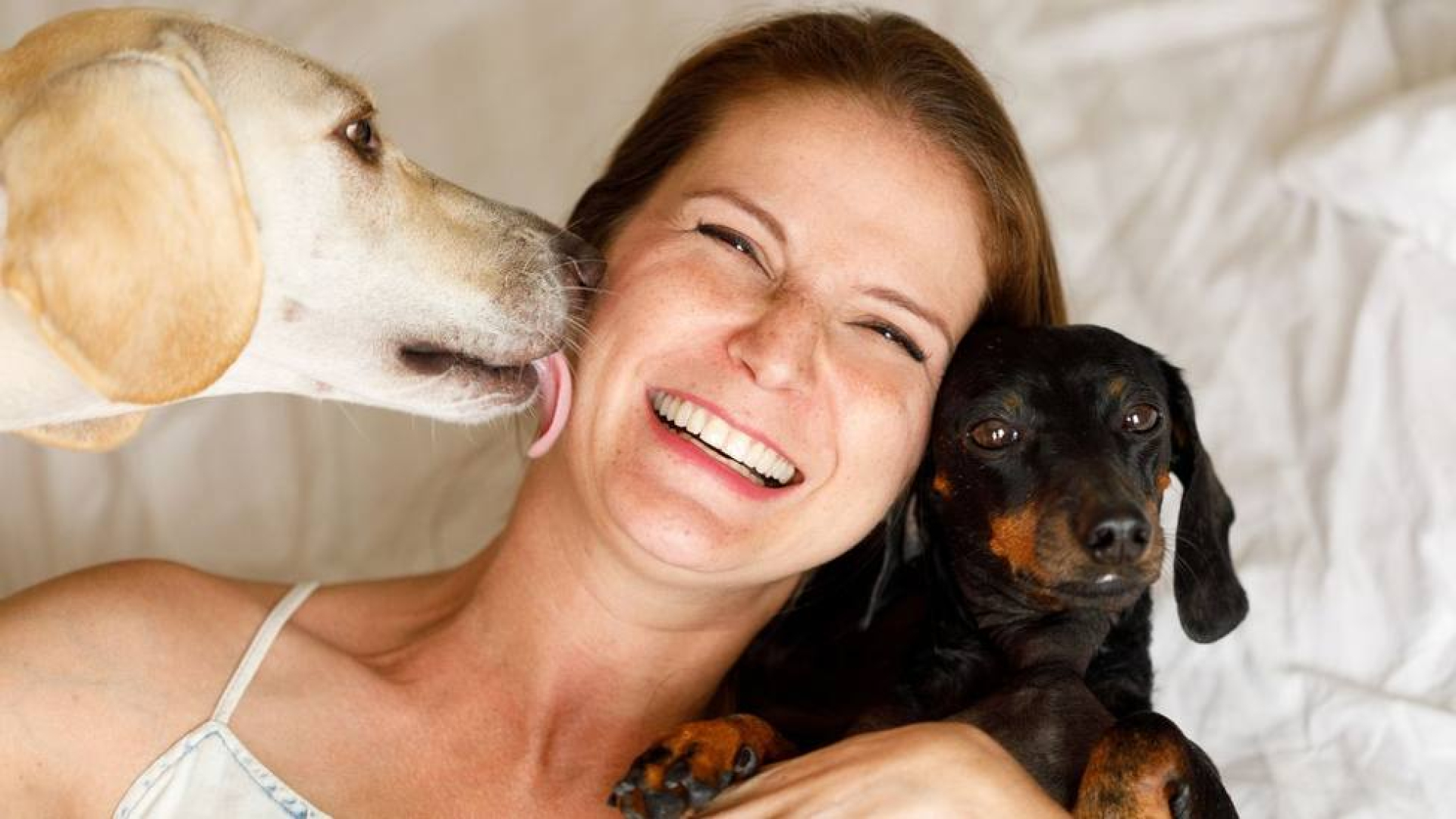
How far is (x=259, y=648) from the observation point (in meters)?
2.22

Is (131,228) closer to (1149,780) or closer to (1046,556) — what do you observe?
(1046,556)

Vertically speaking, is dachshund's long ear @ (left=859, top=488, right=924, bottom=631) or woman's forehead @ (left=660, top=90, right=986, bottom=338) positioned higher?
woman's forehead @ (left=660, top=90, right=986, bottom=338)

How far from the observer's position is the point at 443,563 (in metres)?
3.01

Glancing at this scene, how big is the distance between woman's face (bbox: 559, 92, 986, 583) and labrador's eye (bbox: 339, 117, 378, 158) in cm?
34

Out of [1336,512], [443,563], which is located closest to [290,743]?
[443,563]

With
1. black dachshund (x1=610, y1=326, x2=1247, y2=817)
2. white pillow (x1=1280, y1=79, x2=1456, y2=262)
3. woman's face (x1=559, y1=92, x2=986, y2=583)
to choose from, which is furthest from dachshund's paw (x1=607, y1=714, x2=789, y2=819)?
white pillow (x1=1280, y1=79, x2=1456, y2=262)

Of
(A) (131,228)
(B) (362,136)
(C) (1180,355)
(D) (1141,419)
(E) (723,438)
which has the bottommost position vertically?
(C) (1180,355)

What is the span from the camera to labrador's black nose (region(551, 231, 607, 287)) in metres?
2.14

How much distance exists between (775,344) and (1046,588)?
0.43 m

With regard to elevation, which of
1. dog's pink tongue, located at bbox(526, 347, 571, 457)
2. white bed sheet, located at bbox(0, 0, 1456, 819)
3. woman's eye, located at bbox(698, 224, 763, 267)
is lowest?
white bed sheet, located at bbox(0, 0, 1456, 819)

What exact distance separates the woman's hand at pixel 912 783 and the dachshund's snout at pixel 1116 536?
0.88 ft

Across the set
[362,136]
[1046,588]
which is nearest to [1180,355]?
[1046,588]

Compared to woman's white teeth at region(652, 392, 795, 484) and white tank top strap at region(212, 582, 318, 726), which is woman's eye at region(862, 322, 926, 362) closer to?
woman's white teeth at region(652, 392, 795, 484)

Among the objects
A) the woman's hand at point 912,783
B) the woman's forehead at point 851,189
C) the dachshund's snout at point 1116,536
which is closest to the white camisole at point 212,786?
the woman's hand at point 912,783
